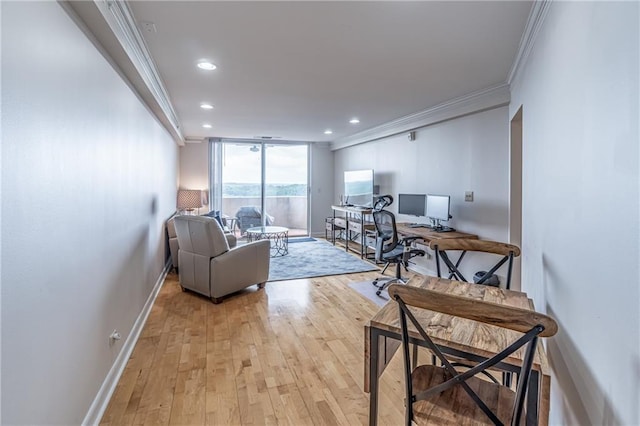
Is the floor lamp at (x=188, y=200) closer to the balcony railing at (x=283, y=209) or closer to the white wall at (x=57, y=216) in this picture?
the balcony railing at (x=283, y=209)

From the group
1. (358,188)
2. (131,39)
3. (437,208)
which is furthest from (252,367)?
(358,188)

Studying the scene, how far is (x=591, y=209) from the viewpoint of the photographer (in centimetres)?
119

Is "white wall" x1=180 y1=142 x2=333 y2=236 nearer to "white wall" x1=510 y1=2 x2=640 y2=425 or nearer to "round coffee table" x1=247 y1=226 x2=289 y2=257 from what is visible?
"round coffee table" x1=247 y1=226 x2=289 y2=257

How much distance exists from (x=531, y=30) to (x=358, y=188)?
4837 millimetres

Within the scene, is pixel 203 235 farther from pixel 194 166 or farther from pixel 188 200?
pixel 194 166

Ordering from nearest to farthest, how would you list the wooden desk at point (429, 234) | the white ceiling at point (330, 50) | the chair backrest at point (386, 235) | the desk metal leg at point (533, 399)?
the desk metal leg at point (533, 399) → the white ceiling at point (330, 50) → the wooden desk at point (429, 234) → the chair backrest at point (386, 235)

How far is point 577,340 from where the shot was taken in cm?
130

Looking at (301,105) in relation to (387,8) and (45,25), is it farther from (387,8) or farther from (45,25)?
(45,25)

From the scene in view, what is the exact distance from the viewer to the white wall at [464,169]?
12.4 feet

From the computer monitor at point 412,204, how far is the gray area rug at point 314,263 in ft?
3.43

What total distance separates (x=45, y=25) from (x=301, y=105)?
3.25 metres

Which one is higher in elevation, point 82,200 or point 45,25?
point 45,25

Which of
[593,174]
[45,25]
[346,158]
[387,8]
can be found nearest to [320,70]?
[387,8]

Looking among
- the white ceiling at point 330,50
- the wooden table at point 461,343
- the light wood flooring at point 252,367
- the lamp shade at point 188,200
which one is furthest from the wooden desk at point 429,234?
the lamp shade at point 188,200
